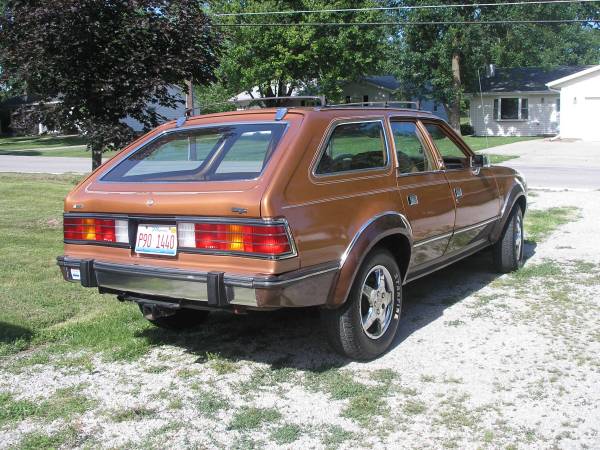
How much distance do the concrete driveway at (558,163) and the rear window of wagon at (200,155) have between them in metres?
11.6

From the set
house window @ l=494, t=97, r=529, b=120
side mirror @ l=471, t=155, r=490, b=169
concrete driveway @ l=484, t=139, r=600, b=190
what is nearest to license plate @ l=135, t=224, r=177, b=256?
side mirror @ l=471, t=155, r=490, b=169

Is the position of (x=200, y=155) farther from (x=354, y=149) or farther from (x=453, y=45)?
(x=453, y=45)

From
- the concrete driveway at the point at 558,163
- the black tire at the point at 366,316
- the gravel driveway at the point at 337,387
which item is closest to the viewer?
the gravel driveway at the point at 337,387

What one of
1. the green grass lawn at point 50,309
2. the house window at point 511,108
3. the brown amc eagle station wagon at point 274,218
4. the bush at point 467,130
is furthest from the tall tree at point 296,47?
the brown amc eagle station wagon at point 274,218

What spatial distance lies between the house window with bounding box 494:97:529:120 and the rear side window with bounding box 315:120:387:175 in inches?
1455

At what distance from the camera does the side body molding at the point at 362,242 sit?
407 cm

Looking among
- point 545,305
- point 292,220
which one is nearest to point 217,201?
point 292,220

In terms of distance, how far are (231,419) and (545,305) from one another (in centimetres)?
326

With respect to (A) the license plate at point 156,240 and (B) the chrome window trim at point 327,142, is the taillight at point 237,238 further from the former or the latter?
(B) the chrome window trim at point 327,142

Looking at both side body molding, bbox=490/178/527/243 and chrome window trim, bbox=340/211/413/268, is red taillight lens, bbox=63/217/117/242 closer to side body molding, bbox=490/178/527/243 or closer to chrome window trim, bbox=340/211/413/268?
chrome window trim, bbox=340/211/413/268

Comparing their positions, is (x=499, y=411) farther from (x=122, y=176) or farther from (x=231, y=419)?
(x=122, y=176)

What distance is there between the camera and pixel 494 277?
265 inches

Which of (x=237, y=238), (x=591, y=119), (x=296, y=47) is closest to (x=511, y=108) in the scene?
(x=591, y=119)

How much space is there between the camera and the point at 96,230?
439cm
